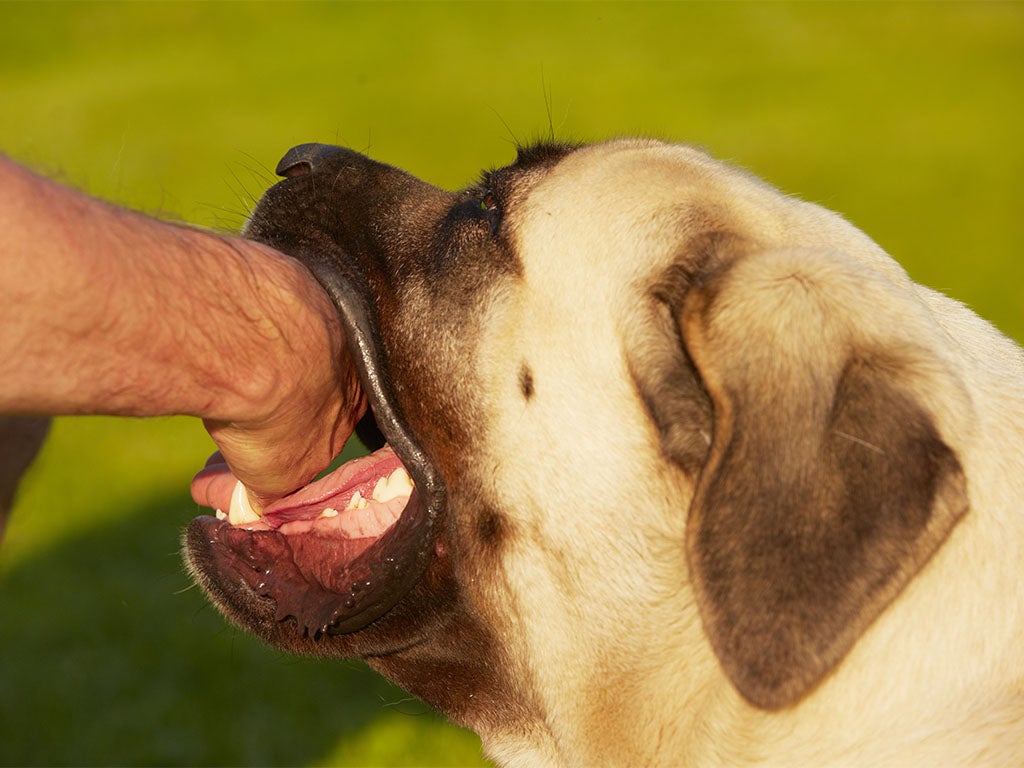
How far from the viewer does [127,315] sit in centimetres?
212

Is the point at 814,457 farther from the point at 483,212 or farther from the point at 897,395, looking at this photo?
the point at 483,212

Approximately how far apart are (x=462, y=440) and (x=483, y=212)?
0.56 metres

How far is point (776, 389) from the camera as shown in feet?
6.93

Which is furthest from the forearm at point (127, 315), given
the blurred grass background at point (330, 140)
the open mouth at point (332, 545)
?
the blurred grass background at point (330, 140)

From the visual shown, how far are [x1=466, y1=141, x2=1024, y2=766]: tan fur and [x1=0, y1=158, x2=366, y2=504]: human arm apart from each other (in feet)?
1.41

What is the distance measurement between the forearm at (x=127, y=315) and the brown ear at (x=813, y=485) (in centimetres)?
96

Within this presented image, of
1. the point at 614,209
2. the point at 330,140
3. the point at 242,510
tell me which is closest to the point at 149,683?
the point at 242,510

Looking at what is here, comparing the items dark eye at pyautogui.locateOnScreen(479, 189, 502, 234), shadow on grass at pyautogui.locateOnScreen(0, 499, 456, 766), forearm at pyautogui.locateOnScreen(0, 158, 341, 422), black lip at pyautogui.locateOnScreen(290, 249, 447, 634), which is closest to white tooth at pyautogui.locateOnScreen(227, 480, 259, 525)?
black lip at pyautogui.locateOnScreen(290, 249, 447, 634)

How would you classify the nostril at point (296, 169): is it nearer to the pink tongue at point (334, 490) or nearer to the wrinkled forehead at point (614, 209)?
the wrinkled forehead at point (614, 209)

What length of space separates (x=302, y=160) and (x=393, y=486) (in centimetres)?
89

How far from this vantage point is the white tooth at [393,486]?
2986 millimetres

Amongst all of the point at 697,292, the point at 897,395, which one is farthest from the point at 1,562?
the point at 897,395

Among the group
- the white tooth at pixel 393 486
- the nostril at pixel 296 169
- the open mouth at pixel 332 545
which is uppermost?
the nostril at pixel 296 169

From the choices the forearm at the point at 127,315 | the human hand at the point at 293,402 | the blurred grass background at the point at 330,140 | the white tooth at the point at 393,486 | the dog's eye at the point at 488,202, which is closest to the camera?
the forearm at the point at 127,315
